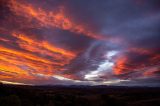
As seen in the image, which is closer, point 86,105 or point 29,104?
point 29,104

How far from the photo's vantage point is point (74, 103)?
4125 centimetres

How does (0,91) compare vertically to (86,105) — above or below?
above

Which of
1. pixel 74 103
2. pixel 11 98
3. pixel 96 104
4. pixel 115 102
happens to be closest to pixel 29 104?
pixel 11 98

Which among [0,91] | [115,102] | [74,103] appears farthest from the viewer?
[0,91]

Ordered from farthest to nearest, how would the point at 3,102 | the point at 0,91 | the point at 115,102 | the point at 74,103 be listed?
the point at 0,91 < the point at 74,103 < the point at 115,102 < the point at 3,102

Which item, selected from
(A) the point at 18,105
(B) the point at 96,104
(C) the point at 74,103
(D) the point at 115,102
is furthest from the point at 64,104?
(A) the point at 18,105

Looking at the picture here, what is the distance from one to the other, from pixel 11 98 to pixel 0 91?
18887 millimetres

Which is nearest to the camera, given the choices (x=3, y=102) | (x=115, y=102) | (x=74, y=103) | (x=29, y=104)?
(x=3, y=102)

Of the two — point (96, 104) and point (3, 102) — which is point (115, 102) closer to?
point (96, 104)

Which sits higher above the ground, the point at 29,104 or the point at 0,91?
the point at 0,91

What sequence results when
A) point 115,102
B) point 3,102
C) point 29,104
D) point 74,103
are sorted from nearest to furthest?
point 3,102 → point 29,104 → point 115,102 → point 74,103

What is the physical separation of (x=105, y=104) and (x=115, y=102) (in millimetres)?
1986

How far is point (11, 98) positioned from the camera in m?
29.9

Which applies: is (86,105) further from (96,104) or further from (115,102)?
(115,102)
